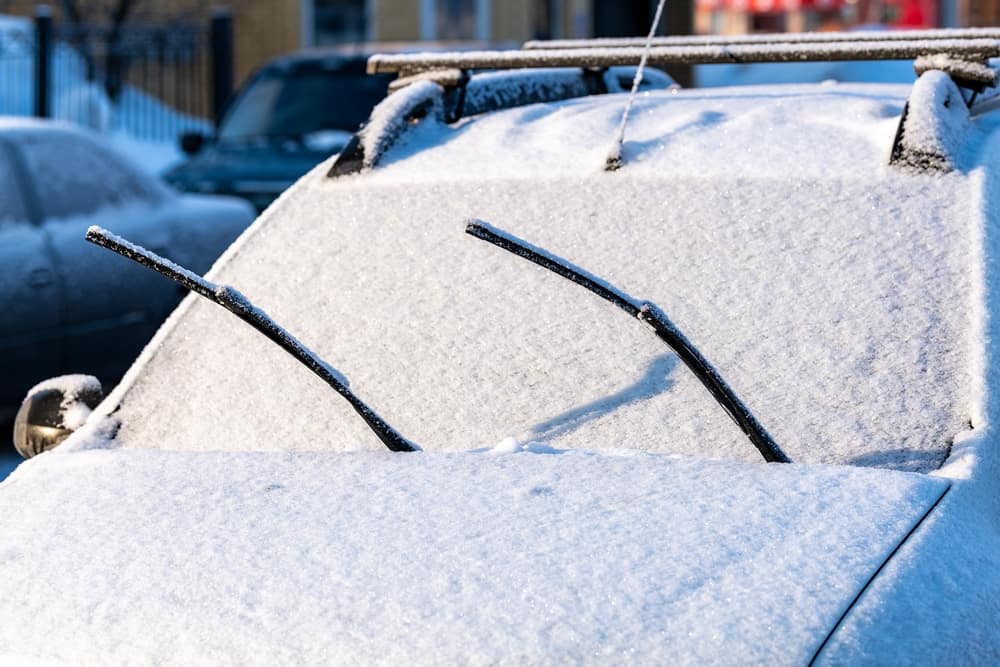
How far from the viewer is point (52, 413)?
137 inches

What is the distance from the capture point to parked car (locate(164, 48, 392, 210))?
10977 millimetres

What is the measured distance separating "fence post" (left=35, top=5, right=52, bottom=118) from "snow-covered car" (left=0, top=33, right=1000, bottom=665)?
1538cm

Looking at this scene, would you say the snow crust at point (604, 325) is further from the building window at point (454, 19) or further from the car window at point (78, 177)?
the building window at point (454, 19)

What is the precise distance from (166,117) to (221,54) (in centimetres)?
361

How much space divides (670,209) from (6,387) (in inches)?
173

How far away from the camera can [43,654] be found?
233cm

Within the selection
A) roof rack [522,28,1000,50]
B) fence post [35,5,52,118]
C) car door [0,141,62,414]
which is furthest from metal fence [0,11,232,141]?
roof rack [522,28,1000,50]

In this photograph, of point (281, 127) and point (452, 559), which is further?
point (281, 127)

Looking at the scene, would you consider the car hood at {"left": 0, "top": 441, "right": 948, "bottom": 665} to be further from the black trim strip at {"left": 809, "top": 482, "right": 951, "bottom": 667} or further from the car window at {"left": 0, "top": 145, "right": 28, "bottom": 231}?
the car window at {"left": 0, "top": 145, "right": 28, "bottom": 231}

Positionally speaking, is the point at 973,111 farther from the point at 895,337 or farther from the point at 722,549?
the point at 722,549

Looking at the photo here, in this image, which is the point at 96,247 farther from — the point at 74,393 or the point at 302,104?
the point at 302,104

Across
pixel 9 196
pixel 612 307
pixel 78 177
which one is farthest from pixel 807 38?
pixel 78 177

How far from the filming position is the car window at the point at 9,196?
7383mm

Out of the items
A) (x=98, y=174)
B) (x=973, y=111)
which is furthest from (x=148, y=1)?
(x=973, y=111)
